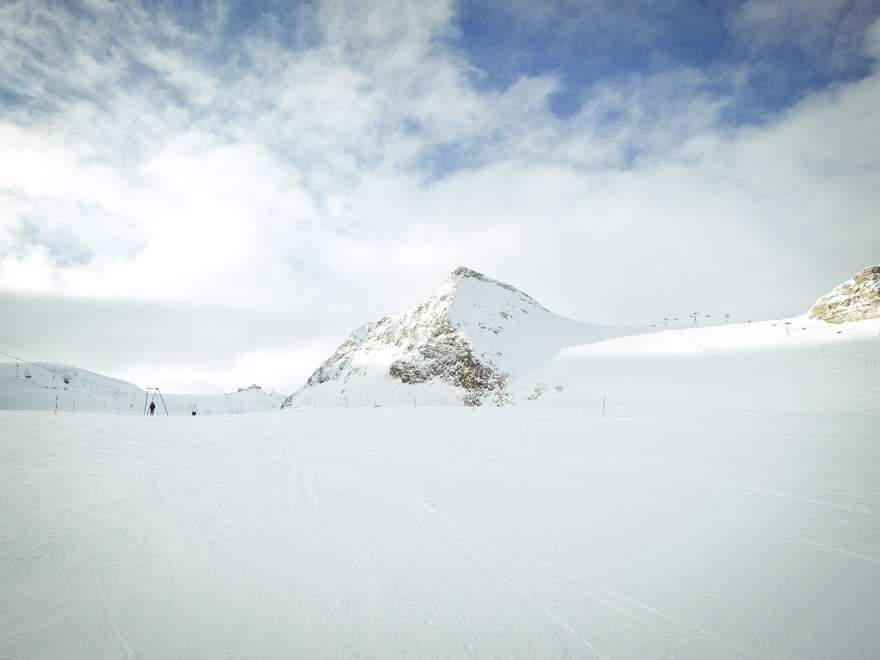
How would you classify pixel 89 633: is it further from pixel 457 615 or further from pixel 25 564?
pixel 457 615

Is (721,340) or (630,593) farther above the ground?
(721,340)

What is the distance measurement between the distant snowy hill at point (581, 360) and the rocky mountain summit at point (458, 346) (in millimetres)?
160

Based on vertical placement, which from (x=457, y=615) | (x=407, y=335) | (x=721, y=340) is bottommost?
(x=457, y=615)

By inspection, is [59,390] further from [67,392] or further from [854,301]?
[854,301]

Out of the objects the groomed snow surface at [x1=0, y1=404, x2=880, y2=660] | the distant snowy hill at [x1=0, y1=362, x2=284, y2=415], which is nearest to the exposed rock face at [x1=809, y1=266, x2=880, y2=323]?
the groomed snow surface at [x1=0, y1=404, x2=880, y2=660]

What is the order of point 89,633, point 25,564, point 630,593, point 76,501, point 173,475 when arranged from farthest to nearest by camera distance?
point 173,475 < point 76,501 < point 25,564 < point 630,593 < point 89,633

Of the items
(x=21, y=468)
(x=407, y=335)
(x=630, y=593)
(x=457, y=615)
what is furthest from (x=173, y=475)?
(x=407, y=335)

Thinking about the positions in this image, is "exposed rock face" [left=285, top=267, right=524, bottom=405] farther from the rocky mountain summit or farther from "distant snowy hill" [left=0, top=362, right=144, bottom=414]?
"distant snowy hill" [left=0, top=362, right=144, bottom=414]

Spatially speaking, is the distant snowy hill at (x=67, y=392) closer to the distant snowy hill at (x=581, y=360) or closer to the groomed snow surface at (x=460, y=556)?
the distant snowy hill at (x=581, y=360)

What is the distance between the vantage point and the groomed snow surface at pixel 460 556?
2.94 meters

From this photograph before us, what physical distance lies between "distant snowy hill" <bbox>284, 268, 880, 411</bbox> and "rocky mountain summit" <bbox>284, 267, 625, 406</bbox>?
16 cm

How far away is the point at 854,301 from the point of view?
2839 centimetres

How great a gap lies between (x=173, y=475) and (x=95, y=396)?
72.9 metres

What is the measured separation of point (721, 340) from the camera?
31.1 meters
